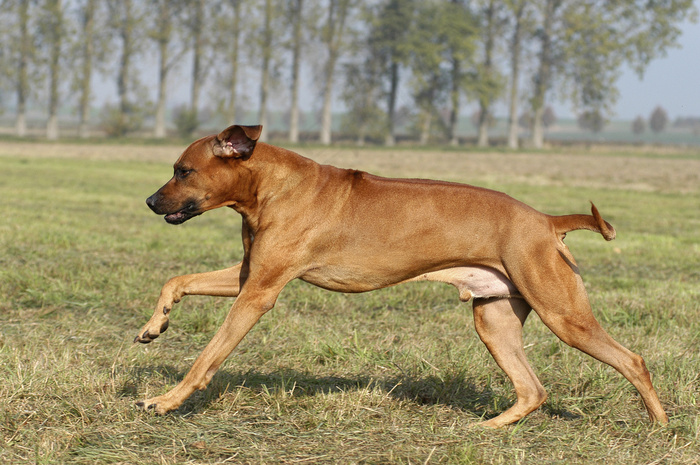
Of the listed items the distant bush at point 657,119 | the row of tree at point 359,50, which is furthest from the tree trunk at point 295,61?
the distant bush at point 657,119

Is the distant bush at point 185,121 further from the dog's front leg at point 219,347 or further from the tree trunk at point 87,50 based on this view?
the dog's front leg at point 219,347

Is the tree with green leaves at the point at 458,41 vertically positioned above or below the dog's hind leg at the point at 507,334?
above

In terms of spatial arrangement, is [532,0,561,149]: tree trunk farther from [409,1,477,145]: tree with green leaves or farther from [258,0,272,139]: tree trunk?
[258,0,272,139]: tree trunk

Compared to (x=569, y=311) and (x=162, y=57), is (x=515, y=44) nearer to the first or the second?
(x=162, y=57)

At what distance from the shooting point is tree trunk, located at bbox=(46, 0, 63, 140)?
160 feet

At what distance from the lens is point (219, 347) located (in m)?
3.84

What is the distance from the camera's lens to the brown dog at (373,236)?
13.0 ft

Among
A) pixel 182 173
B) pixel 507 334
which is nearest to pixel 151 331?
pixel 182 173

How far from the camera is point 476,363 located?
504 cm

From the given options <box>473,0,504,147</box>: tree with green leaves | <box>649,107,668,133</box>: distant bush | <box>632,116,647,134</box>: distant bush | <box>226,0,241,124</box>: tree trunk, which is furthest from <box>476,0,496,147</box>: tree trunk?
<box>649,107,668,133</box>: distant bush

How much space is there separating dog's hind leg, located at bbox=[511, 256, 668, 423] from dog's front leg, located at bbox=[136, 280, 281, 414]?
1.34 metres

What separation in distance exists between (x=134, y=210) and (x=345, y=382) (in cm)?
970

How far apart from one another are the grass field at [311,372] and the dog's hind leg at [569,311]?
0.37 m

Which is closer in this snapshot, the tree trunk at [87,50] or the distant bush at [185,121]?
the tree trunk at [87,50]
